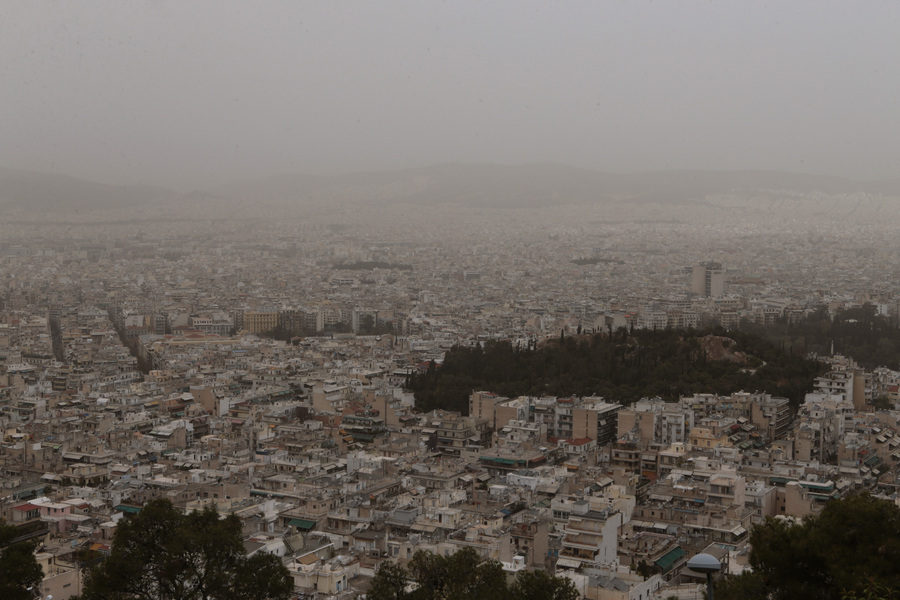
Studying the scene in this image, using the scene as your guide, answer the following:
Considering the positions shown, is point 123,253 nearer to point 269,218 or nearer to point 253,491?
point 269,218

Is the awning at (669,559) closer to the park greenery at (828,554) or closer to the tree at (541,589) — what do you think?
the tree at (541,589)

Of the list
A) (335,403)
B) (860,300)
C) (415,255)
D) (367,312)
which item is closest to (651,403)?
(335,403)

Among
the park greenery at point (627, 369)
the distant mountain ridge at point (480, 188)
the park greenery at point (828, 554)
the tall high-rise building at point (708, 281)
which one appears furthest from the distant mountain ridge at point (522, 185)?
the park greenery at point (828, 554)

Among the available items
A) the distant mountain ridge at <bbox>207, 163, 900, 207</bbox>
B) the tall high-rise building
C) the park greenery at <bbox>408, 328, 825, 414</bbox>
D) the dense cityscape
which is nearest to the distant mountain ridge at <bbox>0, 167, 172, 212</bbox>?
the distant mountain ridge at <bbox>207, 163, 900, 207</bbox>

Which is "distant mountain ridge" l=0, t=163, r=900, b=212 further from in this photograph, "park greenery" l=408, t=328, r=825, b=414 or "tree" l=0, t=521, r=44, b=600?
"tree" l=0, t=521, r=44, b=600

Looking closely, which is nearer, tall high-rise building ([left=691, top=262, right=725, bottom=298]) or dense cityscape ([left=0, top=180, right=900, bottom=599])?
dense cityscape ([left=0, top=180, right=900, bottom=599])

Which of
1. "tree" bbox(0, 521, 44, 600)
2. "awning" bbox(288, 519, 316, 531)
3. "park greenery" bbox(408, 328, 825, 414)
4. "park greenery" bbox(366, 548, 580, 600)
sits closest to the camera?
"tree" bbox(0, 521, 44, 600)
